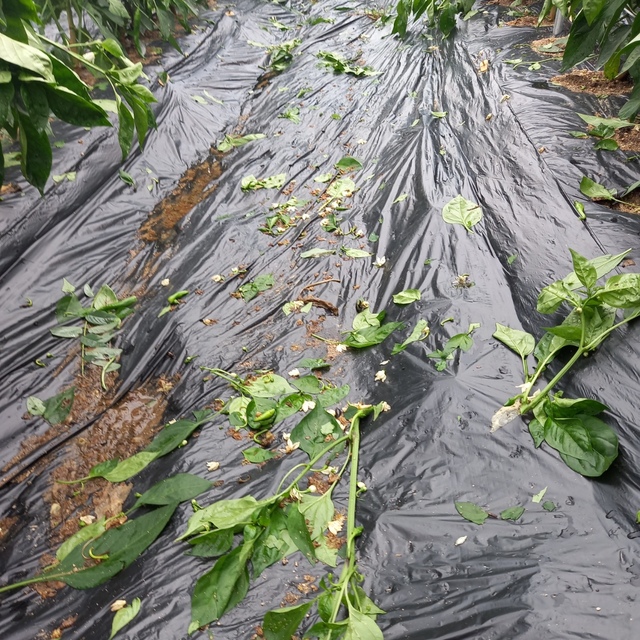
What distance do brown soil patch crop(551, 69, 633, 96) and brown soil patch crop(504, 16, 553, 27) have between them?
3.91 ft

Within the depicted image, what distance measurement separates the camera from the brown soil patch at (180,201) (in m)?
3.08

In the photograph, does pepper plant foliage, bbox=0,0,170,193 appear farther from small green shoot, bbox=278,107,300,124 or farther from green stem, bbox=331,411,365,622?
small green shoot, bbox=278,107,300,124

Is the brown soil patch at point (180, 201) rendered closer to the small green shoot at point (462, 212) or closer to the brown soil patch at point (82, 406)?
the brown soil patch at point (82, 406)

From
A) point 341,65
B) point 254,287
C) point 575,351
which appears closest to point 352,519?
point 575,351

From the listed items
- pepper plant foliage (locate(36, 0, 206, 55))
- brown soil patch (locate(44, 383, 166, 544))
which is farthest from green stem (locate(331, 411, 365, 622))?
pepper plant foliage (locate(36, 0, 206, 55))

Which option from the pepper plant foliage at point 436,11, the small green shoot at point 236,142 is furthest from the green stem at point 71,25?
the pepper plant foliage at point 436,11

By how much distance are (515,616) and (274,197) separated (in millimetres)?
2604

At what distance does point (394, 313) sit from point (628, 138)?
1.48 m

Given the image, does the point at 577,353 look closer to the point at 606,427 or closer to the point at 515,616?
the point at 606,427

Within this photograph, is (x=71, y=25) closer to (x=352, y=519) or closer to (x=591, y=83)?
(x=591, y=83)

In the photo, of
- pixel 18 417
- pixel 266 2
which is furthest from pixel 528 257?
pixel 266 2

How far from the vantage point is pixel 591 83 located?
2.95 m

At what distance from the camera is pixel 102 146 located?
3.33 meters

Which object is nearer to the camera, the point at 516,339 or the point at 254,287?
the point at 516,339
